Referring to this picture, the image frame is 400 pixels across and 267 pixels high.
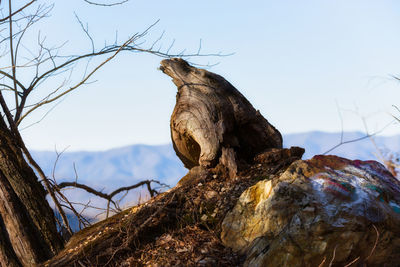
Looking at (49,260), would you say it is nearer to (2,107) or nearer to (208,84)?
(2,107)

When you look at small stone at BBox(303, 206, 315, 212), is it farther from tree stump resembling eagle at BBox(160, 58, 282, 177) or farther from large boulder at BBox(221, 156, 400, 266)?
tree stump resembling eagle at BBox(160, 58, 282, 177)

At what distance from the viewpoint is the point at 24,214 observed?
4.34 m

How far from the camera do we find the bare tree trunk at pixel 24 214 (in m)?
4.28

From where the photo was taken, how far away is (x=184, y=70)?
521cm

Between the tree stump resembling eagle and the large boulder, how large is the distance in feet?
2.76

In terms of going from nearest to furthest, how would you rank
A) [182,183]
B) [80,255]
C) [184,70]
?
[80,255] → [182,183] → [184,70]

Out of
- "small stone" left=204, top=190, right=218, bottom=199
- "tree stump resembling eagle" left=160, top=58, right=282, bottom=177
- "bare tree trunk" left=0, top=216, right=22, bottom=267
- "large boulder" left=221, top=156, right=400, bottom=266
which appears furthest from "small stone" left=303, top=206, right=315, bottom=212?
"bare tree trunk" left=0, top=216, right=22, bottom=267

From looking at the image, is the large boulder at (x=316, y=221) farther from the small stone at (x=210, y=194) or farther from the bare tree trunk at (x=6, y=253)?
the bare tree trunk at (x=6, y=253)

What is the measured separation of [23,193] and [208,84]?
2.35m

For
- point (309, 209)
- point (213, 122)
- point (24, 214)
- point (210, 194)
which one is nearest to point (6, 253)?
point (24, 214)

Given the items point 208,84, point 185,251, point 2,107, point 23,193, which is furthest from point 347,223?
point 2,107

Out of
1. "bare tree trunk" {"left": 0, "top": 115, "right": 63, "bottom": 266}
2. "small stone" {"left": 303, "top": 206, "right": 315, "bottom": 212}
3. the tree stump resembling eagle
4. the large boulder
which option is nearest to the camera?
the large boulder

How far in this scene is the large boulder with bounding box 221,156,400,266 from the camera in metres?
3.29

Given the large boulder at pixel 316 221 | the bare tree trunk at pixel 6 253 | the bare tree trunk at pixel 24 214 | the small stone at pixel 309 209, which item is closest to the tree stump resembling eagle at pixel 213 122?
the large boulder at pixel 316 221
